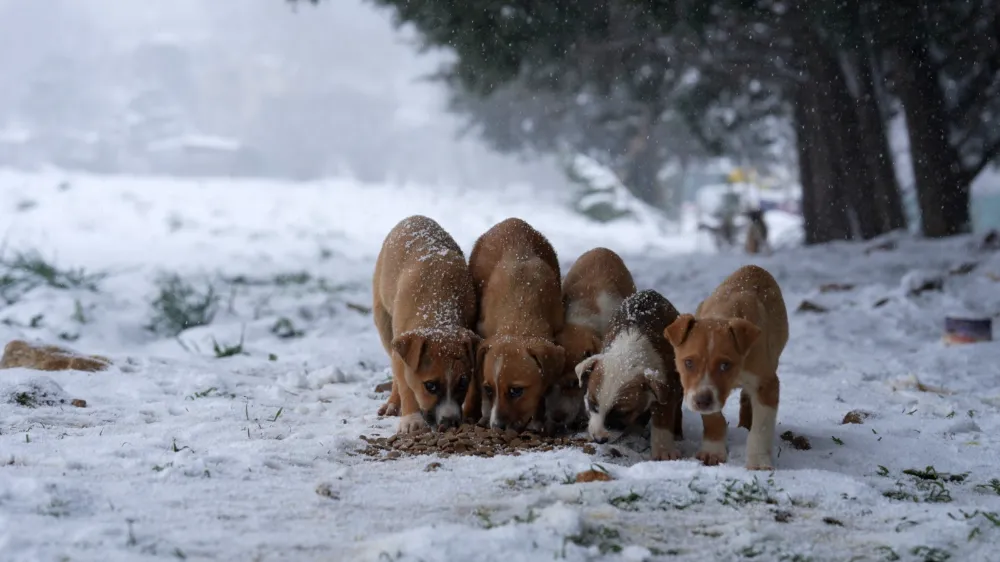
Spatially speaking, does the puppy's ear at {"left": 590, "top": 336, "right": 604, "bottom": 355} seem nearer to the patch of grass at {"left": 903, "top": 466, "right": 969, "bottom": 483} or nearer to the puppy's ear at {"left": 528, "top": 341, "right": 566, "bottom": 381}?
the puppy's ear at {"left": 528, "top": 341, "right": 566, "bottom": 381}

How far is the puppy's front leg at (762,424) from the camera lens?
160 inches

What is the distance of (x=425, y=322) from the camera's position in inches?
207

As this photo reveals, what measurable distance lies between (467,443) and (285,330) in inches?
210

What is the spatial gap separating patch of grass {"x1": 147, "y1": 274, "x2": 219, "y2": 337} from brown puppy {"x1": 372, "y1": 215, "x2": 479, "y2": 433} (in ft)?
12.1

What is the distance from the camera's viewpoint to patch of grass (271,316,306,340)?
9.14 m

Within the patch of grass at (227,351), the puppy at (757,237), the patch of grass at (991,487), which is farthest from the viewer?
the puppy at (757,237)

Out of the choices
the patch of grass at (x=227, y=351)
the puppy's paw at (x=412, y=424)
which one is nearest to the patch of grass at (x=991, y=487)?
the puppy's paw at (x=412, y=424)

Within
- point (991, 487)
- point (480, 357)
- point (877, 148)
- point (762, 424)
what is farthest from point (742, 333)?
point (877, 148)

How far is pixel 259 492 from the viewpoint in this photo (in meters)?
3.36

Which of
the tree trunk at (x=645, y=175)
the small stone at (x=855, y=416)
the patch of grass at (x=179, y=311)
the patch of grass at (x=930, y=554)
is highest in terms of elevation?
the tree trunk at (x=645, y=175)

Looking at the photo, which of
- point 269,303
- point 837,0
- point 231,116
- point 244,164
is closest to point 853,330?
point 837,0

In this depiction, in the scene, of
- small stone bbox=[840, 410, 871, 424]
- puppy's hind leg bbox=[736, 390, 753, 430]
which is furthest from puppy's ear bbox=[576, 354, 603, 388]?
small stone bbox=[840, 410, 871, 424]

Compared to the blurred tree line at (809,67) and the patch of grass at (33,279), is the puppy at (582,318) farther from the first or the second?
the patch of grass at (33,279)

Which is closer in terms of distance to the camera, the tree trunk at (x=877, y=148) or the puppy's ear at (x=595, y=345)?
the puppy's ear at (x=595, y=345)
